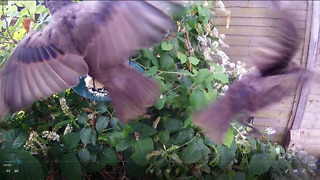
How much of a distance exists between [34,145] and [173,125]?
37 centimetres

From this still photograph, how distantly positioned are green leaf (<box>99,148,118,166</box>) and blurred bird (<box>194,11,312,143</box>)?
50 centimetres

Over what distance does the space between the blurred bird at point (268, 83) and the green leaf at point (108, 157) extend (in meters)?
0.50

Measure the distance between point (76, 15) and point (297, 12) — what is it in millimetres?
320

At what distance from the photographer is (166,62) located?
1008 mm

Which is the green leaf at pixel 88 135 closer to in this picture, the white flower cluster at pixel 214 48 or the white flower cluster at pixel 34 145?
the white flower cluster at pixel 34 145

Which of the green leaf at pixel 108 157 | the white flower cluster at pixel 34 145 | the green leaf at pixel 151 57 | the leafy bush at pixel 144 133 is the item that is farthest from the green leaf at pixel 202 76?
the white flower cluster at pixel 34 145

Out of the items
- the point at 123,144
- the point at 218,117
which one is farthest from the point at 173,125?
the point at 218,117

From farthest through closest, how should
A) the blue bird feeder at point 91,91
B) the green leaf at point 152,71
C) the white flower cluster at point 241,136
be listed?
the white flower cluster at point 241,136 < the green leaf at point 152,71 < the blue bird feeder at point 91,91

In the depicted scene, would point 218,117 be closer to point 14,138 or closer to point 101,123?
point 101,123

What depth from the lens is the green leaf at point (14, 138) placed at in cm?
105

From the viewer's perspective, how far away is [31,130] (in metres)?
1.09

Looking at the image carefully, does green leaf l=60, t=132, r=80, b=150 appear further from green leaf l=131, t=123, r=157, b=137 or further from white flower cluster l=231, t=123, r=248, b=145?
white flower cluster l=231, t=123, r=248, b=145

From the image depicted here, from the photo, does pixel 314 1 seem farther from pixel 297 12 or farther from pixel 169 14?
pixel 169 14

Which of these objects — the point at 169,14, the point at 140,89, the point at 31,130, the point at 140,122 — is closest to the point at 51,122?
the point at 31,130
